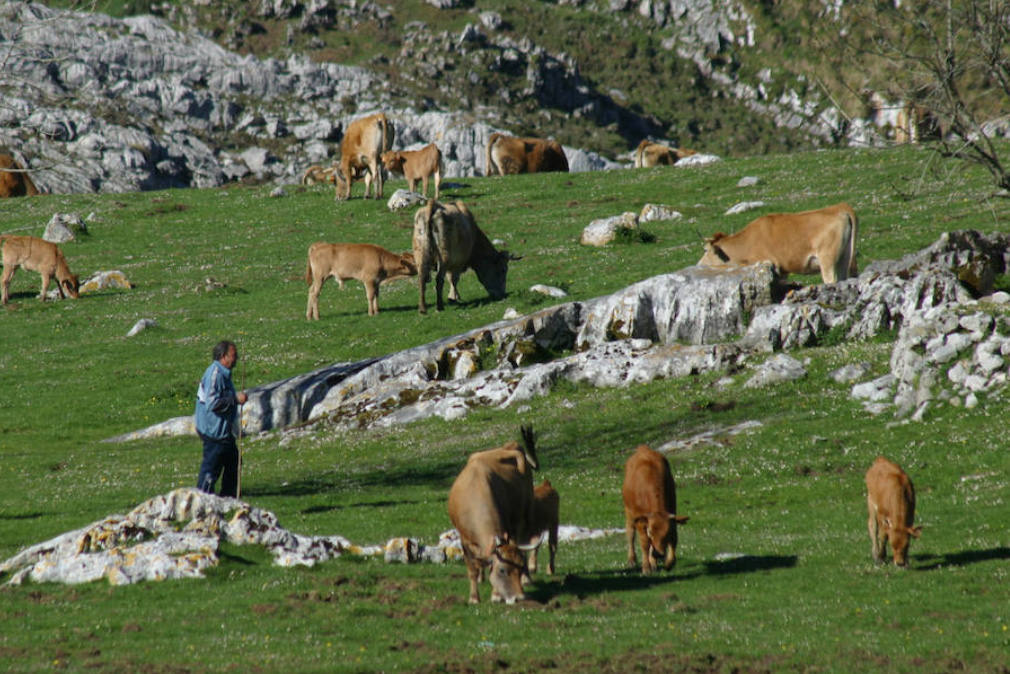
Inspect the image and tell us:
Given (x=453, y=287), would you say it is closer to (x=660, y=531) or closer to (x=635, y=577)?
(x=635, y=577)

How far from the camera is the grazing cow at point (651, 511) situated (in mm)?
13711

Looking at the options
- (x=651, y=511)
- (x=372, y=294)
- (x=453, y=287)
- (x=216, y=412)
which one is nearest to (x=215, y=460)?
(x=216, y=412)

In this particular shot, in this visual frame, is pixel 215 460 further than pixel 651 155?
No

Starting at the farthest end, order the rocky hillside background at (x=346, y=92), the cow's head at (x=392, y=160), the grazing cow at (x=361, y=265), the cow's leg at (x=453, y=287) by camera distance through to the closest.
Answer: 1. the rocky hillside background at (x=346, y=92)
2. the cow's head at (x=392, y=160)
3. the cow's leg at (x=453, y=287)
4. the grazing cow at (x=361, y=265)

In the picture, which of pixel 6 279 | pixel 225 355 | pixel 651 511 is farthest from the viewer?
pixel 6 279

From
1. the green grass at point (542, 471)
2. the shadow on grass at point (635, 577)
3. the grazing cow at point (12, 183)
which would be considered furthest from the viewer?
the grazing cow at point (12, 183)

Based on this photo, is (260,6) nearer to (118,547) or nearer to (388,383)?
(388,383)

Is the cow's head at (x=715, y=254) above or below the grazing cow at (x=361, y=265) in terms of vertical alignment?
above

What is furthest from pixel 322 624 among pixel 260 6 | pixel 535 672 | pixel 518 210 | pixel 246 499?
pixel 260 6

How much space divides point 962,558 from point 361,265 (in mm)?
27208

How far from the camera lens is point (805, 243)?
101 feet

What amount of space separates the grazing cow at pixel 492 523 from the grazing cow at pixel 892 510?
195 inches

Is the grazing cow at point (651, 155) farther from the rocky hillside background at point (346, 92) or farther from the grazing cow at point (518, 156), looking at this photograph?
the rocky hillside background at point (346, 92)

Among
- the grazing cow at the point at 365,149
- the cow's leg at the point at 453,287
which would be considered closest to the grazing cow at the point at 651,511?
the cow's leg at the point at 453,287
